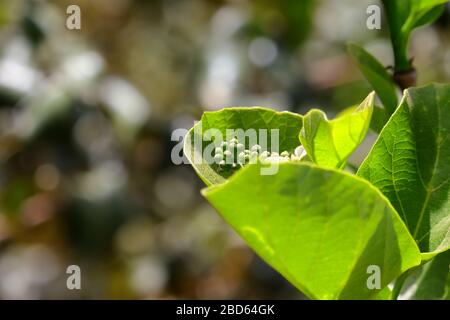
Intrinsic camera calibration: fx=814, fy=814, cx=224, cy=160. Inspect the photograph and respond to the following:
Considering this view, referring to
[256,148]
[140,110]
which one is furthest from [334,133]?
[140,110]

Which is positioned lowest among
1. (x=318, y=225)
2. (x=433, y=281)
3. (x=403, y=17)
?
(x=433, y=281)

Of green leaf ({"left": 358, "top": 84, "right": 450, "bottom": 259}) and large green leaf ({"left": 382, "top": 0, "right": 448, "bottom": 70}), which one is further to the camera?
large green leaf ({"left": 382, "top": 0, "right": 448, "bottom": 70})

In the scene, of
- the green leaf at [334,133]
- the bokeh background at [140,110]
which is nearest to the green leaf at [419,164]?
the green leaf at [334,133]

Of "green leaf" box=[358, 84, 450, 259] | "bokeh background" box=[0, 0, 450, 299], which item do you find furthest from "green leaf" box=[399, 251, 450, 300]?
"bokeh background" box=[0, 0, 450, 299]

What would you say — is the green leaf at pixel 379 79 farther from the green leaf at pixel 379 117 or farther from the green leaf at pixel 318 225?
the green leaf at pixel 318 225

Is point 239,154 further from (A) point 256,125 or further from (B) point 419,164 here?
(B) point 419,164

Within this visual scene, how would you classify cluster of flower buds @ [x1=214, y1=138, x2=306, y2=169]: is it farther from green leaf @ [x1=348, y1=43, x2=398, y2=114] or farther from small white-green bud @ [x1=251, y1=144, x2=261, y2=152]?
green leaf @ [x1=348, y1=43, x2=398, y2=114]

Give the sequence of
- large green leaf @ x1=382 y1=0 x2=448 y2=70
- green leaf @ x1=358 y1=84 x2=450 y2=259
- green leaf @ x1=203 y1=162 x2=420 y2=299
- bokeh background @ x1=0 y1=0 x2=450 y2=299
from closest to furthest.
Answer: green leaf @ x1=203 y1=162 x2=420 y2=299 < green leaf @ x1=358 y1=84 x2=450 y2=259 < large green leaf @ x1=382 y1=0 x2=448 y2=70 < bokeh background @ x1=0 y1=0 x2=450 y2=299

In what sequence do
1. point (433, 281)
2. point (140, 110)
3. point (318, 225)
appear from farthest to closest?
point (140, 110) → point (433, 281) → point (318, 225)
